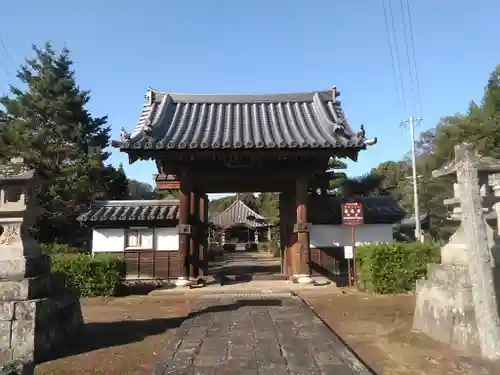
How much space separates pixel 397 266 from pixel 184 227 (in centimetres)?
636

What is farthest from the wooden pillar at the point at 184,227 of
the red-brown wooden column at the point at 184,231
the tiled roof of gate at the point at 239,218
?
the tiled roof of gate at the point at 239,218

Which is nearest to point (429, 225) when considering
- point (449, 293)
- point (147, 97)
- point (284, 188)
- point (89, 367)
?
point (284, 188)

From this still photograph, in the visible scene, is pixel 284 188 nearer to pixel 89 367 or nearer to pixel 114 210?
pixel 114 210

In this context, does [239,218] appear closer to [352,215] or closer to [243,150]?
[352,215]

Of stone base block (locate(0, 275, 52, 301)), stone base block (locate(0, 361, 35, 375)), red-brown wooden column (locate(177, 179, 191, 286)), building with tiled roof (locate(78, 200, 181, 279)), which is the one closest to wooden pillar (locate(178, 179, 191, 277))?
red-brown wooden column (locate(177, 179, 191, 286))

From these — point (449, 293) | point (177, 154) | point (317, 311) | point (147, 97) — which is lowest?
point (317, 311)

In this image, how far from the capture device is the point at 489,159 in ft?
19.1

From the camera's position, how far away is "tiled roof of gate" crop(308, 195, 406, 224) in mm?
13562

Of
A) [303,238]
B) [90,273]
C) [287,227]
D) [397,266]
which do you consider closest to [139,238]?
[90,273]

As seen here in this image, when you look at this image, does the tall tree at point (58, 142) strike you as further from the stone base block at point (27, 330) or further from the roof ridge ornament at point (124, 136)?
the stone base block at point (27, 330)

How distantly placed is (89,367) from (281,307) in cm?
468

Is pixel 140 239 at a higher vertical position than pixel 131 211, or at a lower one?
lower

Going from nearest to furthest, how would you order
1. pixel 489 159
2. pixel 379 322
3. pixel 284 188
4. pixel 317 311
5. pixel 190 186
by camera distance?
pixel 489 159 → pixel 379 322 → pixel 317 311 → pixel 190 186 → pixel 284 188

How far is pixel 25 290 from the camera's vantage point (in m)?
5.36
